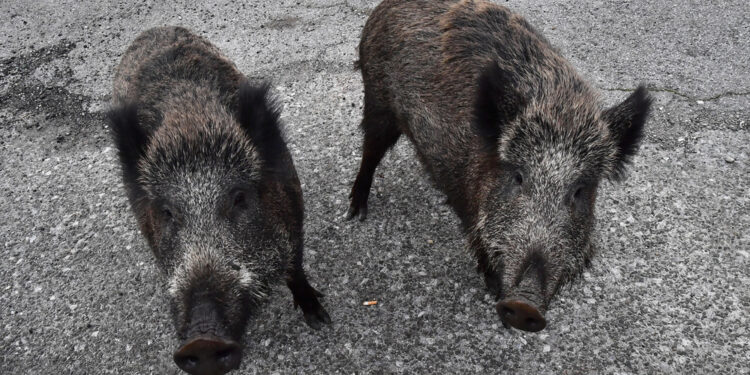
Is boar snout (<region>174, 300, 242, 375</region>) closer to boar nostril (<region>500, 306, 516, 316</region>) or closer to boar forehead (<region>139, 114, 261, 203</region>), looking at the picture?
boar forehead (<region>139, 114, 261, 203</region>)

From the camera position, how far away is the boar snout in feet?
6.21

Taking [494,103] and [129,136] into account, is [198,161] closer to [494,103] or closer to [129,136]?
[129,136]

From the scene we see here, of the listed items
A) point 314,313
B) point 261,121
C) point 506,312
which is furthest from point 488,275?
point 261,121

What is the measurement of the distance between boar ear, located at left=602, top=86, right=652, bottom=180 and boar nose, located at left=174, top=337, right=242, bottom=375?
6.08ft

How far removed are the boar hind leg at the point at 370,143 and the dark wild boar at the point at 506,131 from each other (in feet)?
0.38

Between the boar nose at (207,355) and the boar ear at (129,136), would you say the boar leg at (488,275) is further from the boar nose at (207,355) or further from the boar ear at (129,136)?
the boar ear at (129,136)

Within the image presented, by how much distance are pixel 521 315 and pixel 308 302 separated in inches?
53.4

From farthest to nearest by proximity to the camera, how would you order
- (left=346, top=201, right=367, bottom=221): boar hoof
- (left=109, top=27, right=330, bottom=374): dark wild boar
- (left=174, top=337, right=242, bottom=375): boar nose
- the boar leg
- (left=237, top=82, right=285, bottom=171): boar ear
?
(left=346, top=201, right=367, bottom=221): boar hoof < the boar leg < (left=237, top=82, right=285, bottom=171): boar ear < (left=109, top=27, right=330, bottom=374): dark wild boar < (left=174, top=337, right=242, bottom=375): boar nose

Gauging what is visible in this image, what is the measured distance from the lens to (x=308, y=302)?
2.96m

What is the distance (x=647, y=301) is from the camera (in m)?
3.01

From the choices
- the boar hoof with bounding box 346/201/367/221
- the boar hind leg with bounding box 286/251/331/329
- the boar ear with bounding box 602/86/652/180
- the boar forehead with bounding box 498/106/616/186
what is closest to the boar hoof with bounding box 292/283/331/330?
the boar hind leg with bounding box 286/251/331/329

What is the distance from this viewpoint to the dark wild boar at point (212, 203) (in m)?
2.01

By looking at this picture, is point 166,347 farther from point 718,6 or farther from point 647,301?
point 718,6

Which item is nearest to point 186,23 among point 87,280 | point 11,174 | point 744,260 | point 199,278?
point 11,174
